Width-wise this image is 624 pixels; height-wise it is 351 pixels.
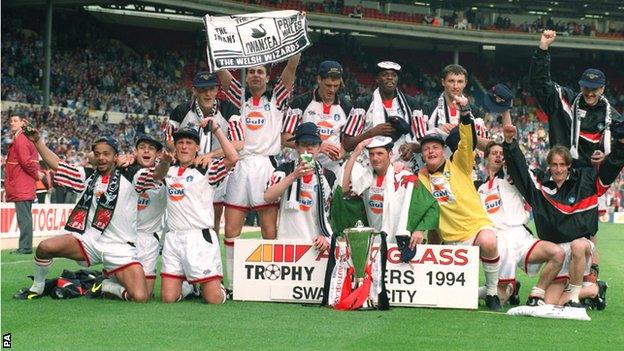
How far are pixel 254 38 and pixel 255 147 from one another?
1094 mm

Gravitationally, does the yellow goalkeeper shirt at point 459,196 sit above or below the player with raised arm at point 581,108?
below

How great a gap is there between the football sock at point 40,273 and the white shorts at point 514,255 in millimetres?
4250

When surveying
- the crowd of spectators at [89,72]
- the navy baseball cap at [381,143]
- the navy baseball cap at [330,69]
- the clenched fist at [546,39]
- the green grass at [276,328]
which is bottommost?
the green grass at [276,328]

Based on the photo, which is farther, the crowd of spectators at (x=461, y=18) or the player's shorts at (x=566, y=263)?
the crowd of spectators at (x=461, y=18)

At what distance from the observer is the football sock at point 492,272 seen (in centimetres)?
1002

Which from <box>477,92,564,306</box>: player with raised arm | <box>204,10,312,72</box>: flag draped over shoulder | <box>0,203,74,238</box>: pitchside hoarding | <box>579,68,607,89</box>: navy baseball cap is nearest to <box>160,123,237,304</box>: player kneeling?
<box>204,10,312,72</box>: flag draped over shoulder

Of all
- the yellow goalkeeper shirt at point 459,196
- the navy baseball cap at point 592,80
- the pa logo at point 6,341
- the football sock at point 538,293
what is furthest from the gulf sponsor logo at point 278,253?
the pa logo at point 6,341

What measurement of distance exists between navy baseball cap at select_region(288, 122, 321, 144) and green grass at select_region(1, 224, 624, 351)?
1.57 m

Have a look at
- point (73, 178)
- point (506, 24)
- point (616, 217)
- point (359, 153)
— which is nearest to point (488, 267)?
point (359, 153)

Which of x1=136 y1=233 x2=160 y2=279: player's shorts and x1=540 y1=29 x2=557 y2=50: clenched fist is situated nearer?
x1=540 y1=29 x2=557 y2=50: clenched fist

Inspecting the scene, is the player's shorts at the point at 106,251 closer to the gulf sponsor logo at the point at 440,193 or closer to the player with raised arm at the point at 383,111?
the player with raised arm at the point at 383,111

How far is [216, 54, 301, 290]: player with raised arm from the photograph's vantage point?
10.8 m

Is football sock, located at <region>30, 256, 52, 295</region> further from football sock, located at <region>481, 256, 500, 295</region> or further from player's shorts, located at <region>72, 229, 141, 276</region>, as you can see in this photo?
football sock, located at <region>481, 256, 500, 295</region>

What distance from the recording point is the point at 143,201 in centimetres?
1057
